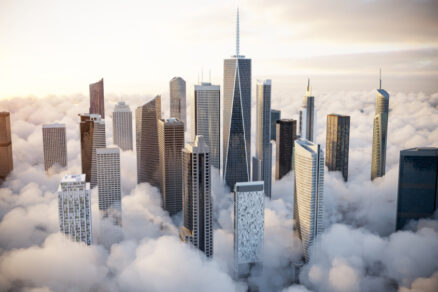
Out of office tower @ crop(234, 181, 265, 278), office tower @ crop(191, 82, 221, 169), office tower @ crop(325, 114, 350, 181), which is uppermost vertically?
office tower @ crop(191, 82, 221, 169)

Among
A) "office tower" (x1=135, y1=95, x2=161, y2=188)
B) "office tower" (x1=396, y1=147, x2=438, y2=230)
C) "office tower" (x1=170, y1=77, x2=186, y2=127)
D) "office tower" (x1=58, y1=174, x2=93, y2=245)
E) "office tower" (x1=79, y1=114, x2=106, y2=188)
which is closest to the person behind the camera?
"office tower" (x1=58, y1=174, x2=93, y2=245)

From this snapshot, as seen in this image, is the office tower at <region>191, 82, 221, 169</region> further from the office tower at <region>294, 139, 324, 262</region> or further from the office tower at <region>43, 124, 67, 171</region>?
the office tower at <region>43, 124, 67, 171</region>

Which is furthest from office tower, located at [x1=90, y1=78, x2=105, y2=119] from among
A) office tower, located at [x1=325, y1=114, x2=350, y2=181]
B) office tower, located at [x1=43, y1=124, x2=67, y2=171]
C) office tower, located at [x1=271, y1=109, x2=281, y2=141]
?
office tower, located at [x1=325, y1=114, x2=350, y2=181]

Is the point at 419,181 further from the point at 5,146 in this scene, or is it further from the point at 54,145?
the point at 54,145

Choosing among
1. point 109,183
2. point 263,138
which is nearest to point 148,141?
point 109,183

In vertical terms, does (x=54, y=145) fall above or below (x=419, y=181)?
above

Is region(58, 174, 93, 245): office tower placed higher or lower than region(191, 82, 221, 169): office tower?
lower
